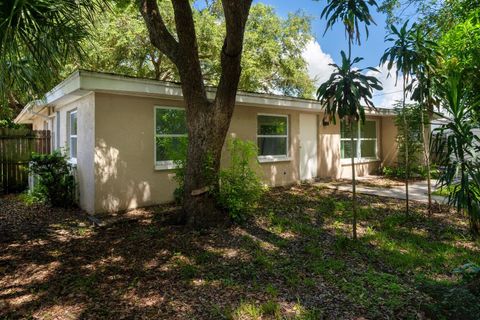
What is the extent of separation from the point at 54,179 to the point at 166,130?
2711 mm

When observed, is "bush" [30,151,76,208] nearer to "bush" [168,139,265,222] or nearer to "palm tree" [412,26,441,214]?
"bush" [168,139,265,222]

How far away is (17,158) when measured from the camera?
9.81 meters

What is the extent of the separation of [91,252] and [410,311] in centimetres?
413

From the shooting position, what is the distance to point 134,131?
7.30 metres

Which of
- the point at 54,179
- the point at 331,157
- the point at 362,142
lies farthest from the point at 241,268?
the point at 362,142

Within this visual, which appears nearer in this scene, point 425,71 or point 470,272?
point 470,272

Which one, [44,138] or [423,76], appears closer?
[423,76]

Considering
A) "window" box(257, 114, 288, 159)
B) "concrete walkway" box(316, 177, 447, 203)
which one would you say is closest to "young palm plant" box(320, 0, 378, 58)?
"window" box(257, 114, 288, 159)

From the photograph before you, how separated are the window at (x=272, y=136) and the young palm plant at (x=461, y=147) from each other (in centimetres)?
620

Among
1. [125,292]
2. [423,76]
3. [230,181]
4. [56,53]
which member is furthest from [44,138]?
[423,76]

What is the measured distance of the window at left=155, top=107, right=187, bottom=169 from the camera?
7.72 m

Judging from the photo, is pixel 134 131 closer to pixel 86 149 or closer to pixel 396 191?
pixel 86 149

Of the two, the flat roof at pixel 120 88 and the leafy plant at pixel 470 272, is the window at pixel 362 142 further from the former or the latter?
the leafy plant at pixel 470 272

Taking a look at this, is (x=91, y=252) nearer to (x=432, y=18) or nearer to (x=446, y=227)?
(x=446, y=227)
